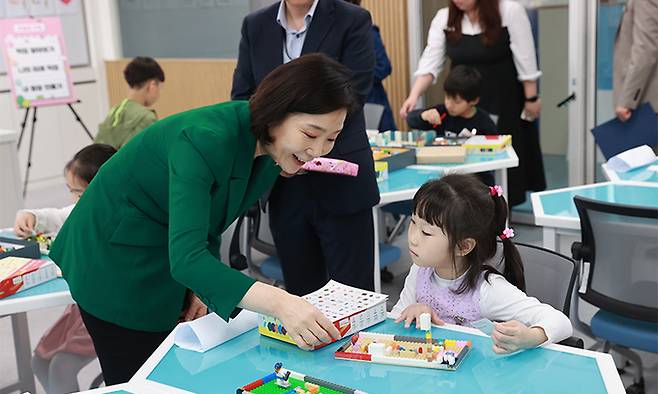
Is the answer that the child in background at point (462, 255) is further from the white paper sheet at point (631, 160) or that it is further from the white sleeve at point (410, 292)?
the white paper sheet at point (631, 160)

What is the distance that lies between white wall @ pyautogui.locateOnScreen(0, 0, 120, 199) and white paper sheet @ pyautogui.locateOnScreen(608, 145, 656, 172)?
556 cm

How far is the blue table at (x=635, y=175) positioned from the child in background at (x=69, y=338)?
1.98 m

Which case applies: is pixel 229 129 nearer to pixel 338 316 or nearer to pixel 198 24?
pixel 338 316

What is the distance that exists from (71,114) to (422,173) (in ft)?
16.9

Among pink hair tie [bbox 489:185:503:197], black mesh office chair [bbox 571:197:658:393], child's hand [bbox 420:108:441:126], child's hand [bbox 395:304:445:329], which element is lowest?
black mesh office chair [bbox 571:197:658:393]

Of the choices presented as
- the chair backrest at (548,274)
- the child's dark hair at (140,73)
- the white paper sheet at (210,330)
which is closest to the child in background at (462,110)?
the child's dark hair at (140,73)

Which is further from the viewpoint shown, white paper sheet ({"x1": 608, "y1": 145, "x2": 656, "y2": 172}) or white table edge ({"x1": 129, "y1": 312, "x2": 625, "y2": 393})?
white paper sheet ({"x1": 608, "y1": 145, "x2": 656, "y2": 172})

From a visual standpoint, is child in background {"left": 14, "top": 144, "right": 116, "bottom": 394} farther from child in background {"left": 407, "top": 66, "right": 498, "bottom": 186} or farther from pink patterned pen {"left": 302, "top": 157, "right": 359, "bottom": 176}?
child in background {"left": 407, "top": 66, "right": 498, "bottom": 186}

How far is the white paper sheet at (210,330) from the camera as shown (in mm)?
1799

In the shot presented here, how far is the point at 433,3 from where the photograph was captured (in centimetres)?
580

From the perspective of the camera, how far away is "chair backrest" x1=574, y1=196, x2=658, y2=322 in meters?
2.47

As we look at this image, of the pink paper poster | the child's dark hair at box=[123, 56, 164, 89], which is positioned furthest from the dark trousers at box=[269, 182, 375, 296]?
the pink paper poster

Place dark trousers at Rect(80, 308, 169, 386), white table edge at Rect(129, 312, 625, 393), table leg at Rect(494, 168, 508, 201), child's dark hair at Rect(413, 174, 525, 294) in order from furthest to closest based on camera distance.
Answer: table leg at Rect(494, 168, 508, 201) → child's dark hair at Rect(413, 174, 525, 294) → dark trousers at Rect(80, 308, 169, 386) → white table edge at Rect(129, 312, 625, 393)

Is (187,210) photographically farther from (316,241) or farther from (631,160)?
(631,160)
